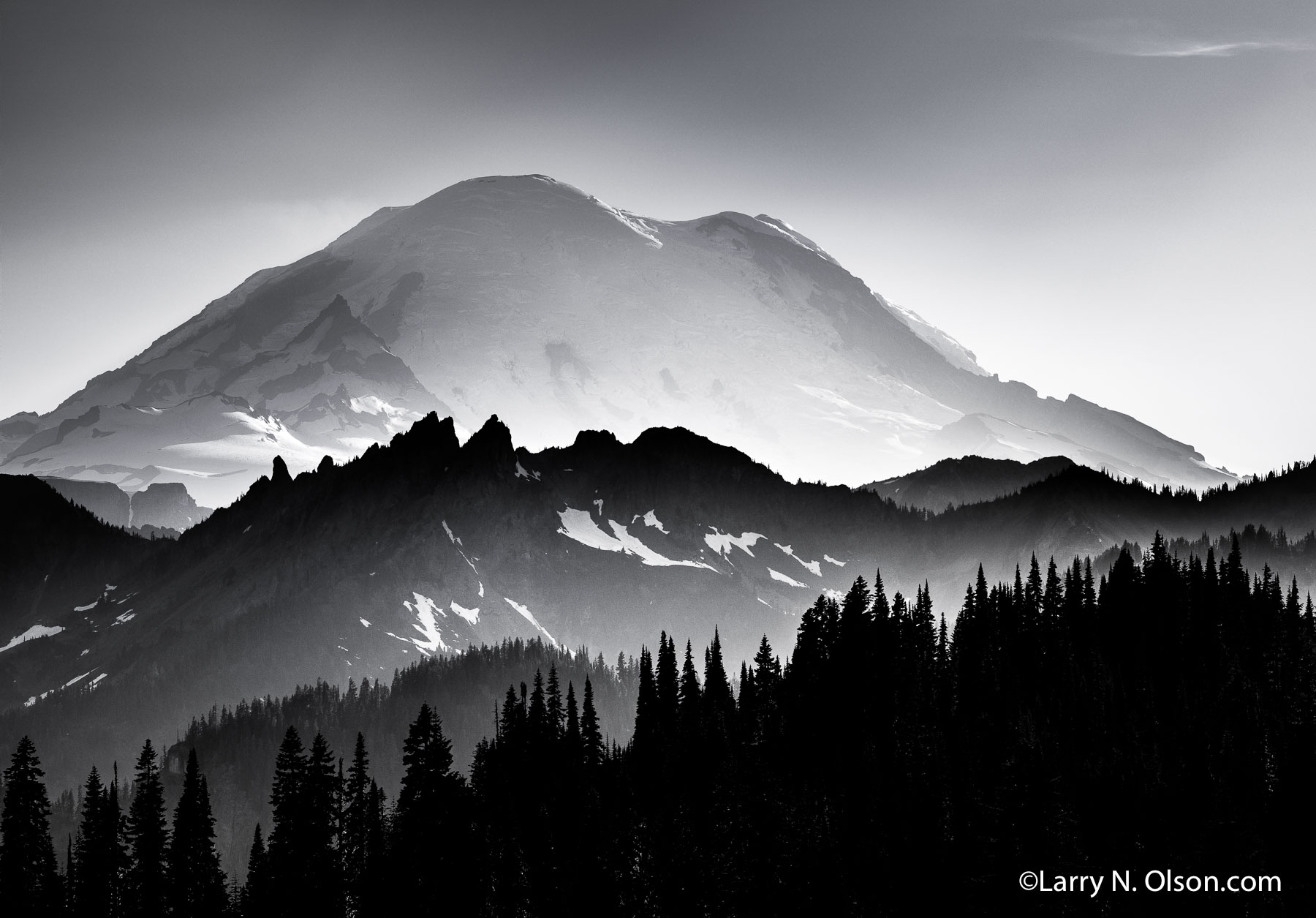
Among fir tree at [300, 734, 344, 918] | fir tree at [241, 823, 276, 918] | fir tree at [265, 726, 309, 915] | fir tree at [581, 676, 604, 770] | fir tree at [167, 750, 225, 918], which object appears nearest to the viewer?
fir tree at [300, 734, 344, 918]

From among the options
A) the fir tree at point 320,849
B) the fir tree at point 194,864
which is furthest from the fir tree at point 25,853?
the fir tree at point 320,849

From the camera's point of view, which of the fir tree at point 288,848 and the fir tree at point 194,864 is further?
the fir tree at point 194,864

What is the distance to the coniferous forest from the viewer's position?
12375 cm

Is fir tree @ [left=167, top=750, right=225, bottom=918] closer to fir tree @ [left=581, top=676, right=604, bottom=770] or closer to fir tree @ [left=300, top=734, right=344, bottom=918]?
fir tree @ [left=300, top=734, right=344, bottom=918]

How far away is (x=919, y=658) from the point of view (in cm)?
17475

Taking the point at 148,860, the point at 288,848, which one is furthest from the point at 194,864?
the point at 288,848

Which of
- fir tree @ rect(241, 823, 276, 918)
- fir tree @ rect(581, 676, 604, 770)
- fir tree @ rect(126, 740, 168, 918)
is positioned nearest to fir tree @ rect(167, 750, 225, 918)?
fir tree @ rect(126, 740, 168, 918)

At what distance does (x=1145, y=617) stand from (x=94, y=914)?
131 metres

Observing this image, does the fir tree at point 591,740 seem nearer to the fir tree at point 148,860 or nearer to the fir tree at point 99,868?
the fir tree at point 148,860

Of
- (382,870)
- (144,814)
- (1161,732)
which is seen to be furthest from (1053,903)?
(144,814)

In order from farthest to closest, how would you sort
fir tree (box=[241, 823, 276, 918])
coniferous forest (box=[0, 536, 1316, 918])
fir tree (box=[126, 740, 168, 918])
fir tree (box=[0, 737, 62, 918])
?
coniferous forest (box=[0, 536, 1316, 918])
fir tree (box=[126, 740, 168, 918])
fir tree (box=[241, 823, 276, 918])
fir tree (box=[0, 737, 62, 918])

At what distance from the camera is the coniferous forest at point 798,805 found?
4872 inches

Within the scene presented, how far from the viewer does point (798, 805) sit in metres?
141

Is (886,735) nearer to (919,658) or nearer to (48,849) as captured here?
(919,658)
